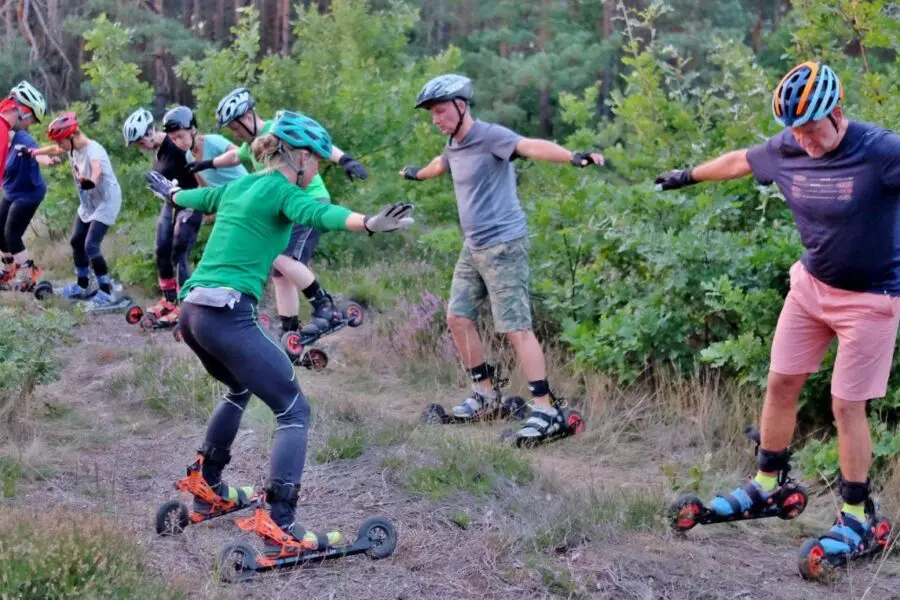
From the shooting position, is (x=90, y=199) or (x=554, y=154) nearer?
(x=554, y=154)

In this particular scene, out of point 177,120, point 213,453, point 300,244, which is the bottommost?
point 300,244

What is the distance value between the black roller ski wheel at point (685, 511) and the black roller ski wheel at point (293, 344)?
165 inches

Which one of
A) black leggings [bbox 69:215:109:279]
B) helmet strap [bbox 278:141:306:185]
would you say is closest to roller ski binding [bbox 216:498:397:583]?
helmet strap [bbox 278:141:306:185]

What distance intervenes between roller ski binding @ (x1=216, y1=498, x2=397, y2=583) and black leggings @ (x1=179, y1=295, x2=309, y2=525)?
9 cm

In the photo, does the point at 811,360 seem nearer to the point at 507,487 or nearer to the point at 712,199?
the point at 507,487

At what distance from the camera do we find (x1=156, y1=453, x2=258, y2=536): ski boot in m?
5.24

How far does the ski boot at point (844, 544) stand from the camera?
5039 mm

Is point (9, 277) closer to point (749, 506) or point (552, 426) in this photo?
point (552, 426)

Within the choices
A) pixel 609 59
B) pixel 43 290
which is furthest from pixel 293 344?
pixel 609 59

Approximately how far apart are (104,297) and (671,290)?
6420 millimetres

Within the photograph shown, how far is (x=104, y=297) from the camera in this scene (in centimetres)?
1134

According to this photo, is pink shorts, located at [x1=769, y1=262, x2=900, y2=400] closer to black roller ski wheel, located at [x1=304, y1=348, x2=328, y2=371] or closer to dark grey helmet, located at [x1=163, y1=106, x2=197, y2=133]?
black roller ski wheel, located at [x1=304, y1=348, x2=328, y2=371]

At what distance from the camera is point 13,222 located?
11406 mm

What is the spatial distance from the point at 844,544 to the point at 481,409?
2993 mm
